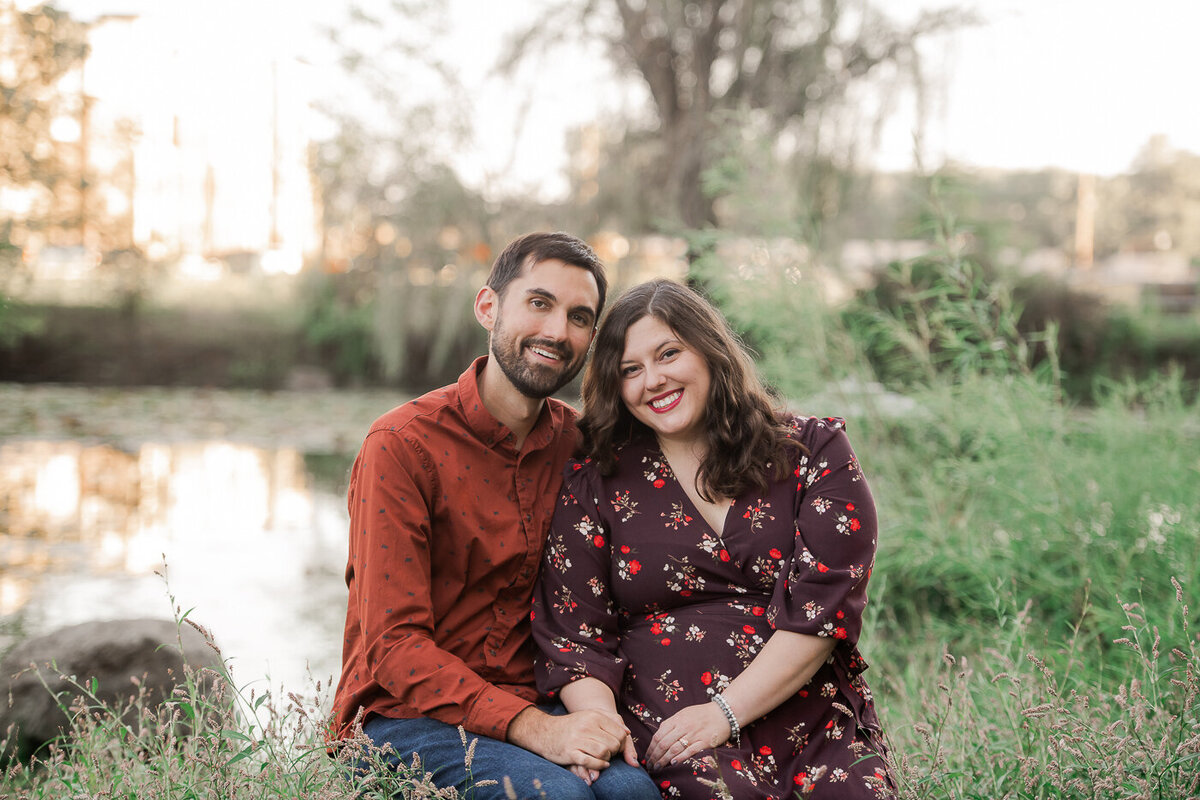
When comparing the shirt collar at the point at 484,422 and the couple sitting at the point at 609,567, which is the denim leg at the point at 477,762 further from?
the shirt collar at the point at 484,422

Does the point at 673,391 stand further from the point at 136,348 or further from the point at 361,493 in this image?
the point at 136,348

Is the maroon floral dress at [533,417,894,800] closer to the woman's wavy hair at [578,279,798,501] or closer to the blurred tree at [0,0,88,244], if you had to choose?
the woman's wavy hair at [578,279,798,501]

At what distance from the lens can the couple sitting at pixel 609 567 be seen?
6.56 feet

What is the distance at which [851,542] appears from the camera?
2.07 meters

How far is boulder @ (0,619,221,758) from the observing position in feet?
9.93

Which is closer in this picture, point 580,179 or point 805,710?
point 805,710

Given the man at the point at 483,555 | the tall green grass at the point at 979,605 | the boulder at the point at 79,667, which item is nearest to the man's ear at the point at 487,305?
the man at the point at 483,555

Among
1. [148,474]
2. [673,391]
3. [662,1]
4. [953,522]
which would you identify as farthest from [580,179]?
[673,391]

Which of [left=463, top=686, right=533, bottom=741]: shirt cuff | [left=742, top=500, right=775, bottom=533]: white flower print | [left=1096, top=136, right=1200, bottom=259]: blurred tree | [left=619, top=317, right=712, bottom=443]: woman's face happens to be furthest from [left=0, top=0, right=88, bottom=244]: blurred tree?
[left=1096, top=136, right=1200, bottom=259]: blurred tree

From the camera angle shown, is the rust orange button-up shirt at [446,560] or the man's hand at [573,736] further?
the rust orange button-up shirt at [446,560]

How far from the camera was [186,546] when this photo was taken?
6.06 meters

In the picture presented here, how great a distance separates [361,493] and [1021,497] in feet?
8.47

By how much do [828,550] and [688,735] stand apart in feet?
1.66

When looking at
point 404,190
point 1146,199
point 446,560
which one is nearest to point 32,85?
point 404,190
